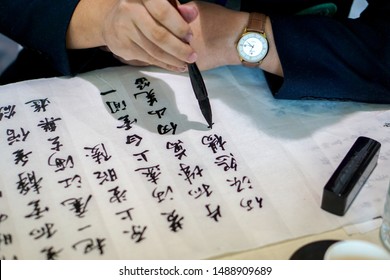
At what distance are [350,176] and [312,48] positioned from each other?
0.73 ft

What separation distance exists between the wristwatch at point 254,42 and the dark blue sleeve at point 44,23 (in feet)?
A: 0.82

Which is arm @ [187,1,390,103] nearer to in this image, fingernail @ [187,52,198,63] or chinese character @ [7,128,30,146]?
fingernail @ [187,52,198,63]

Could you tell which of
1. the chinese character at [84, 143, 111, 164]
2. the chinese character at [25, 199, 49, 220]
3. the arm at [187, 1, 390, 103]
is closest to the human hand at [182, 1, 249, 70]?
the arm at [187, 1, 390, 103]

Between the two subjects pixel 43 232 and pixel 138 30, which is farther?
pixel 138 30

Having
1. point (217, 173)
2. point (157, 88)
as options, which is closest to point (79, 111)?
point (157, 88)

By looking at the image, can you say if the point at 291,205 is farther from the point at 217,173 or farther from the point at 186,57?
the point at 186,57

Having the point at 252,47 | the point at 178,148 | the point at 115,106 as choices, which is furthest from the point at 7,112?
the point at 252,47

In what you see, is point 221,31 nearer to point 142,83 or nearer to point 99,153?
point 142,83

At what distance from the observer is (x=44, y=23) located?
703 mm

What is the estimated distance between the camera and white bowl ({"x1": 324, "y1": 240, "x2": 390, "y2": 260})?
45 centimetres

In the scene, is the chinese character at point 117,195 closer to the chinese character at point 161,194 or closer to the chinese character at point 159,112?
the chinese character at point 161,194

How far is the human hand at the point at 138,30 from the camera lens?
578mm
